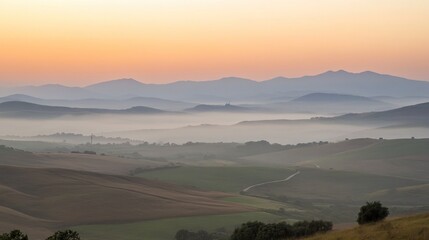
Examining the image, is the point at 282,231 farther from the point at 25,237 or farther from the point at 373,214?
the point at 25,237

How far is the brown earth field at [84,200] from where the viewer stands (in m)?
92.9

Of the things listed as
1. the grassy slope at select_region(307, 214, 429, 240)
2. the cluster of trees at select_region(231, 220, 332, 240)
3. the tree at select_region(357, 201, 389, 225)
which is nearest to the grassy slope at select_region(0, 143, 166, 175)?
the cluster of trees at select_region(231, 220, 332, 240)

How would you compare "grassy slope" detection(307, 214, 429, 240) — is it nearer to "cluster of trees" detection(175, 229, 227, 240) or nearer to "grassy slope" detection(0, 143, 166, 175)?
"cluster of trees" detection(175, 229, 227, 240)

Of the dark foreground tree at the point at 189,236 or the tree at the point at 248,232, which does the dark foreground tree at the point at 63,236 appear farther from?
the dark foreground tree at the point at 189,236

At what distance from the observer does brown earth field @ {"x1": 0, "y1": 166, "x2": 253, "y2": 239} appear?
9288 cm

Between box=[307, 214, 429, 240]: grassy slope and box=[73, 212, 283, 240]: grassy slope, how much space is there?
53200 millimetres

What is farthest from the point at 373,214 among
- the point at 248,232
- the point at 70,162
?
the point at 70,162

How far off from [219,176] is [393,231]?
480 feet

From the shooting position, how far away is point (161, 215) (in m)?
98.1

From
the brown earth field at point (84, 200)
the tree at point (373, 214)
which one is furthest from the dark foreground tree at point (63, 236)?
the brown earth field at point (84, 200)

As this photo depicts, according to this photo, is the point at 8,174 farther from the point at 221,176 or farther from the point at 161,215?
the point at 221,176

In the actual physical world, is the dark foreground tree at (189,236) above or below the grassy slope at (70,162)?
below

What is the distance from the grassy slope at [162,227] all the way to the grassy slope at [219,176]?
5786cm

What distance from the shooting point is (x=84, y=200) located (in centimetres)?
10862
